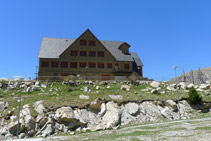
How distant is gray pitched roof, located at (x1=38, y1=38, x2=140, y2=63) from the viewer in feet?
134

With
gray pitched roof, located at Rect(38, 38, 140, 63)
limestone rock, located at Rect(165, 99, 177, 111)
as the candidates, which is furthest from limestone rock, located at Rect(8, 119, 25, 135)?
limestone rock, located at Rect(165, 99, 177, 111)

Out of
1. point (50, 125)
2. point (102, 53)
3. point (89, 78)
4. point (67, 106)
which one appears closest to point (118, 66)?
point (102, 53)

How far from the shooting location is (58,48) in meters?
43.5

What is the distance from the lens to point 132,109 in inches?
1000

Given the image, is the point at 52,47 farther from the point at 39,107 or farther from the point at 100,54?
→ the point at 39,107

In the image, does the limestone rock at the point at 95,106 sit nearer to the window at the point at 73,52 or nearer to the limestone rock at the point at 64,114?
the limestone rock at the point at 64,114

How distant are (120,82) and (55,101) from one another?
17.0m

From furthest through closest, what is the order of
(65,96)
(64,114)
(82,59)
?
1. (82,59)
2. (65,96)
3. (64,114)

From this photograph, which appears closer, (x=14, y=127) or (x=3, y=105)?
(x=14, y=127)

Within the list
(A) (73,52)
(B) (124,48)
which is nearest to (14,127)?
(A) (73,52)

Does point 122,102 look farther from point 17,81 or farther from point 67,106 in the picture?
point 17,81

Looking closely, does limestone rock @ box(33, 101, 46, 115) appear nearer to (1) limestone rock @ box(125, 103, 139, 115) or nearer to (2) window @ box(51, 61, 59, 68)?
(1) limestone rock @ box(125, 103, 139, 115)

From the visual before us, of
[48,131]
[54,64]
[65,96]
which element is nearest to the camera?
[48,131]

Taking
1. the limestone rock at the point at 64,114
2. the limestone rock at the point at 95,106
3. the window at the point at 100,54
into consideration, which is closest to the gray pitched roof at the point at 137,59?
the window at the point at 100,54
